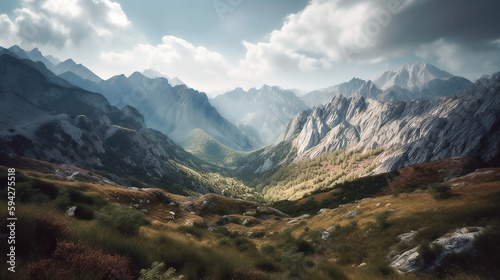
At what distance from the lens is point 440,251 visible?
11438 mm

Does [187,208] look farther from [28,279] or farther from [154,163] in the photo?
[154,163]

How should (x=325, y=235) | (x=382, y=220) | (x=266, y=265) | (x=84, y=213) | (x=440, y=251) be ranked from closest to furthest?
(x=266, y=265)
(x=440, y=251)
(x=84, y=213)
(x=382, y=220)
(x=325, y=235)

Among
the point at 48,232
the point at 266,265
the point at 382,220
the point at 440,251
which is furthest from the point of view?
the point at 382,220

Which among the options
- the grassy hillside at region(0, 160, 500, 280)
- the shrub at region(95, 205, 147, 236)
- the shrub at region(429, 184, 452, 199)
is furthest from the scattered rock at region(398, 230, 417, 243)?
the shrub at region(95, 205, 147, 236)

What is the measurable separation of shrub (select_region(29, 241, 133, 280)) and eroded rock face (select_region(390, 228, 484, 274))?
14520mm

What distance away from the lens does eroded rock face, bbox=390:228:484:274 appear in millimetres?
11219

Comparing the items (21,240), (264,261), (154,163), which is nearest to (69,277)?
(21,240)

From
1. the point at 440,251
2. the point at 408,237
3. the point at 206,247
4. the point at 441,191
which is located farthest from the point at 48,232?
the point at 441,191

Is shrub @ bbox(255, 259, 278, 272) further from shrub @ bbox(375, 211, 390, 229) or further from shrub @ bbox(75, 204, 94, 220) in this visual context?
shrub @ bbox(375, 211, 390, 229)

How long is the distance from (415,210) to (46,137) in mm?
153541

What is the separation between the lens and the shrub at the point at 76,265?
4395 millimetres

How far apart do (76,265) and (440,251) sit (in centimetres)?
1665

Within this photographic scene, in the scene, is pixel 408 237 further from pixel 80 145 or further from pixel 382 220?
pixel 80 145

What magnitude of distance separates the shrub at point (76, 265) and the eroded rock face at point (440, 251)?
14.5 metres
